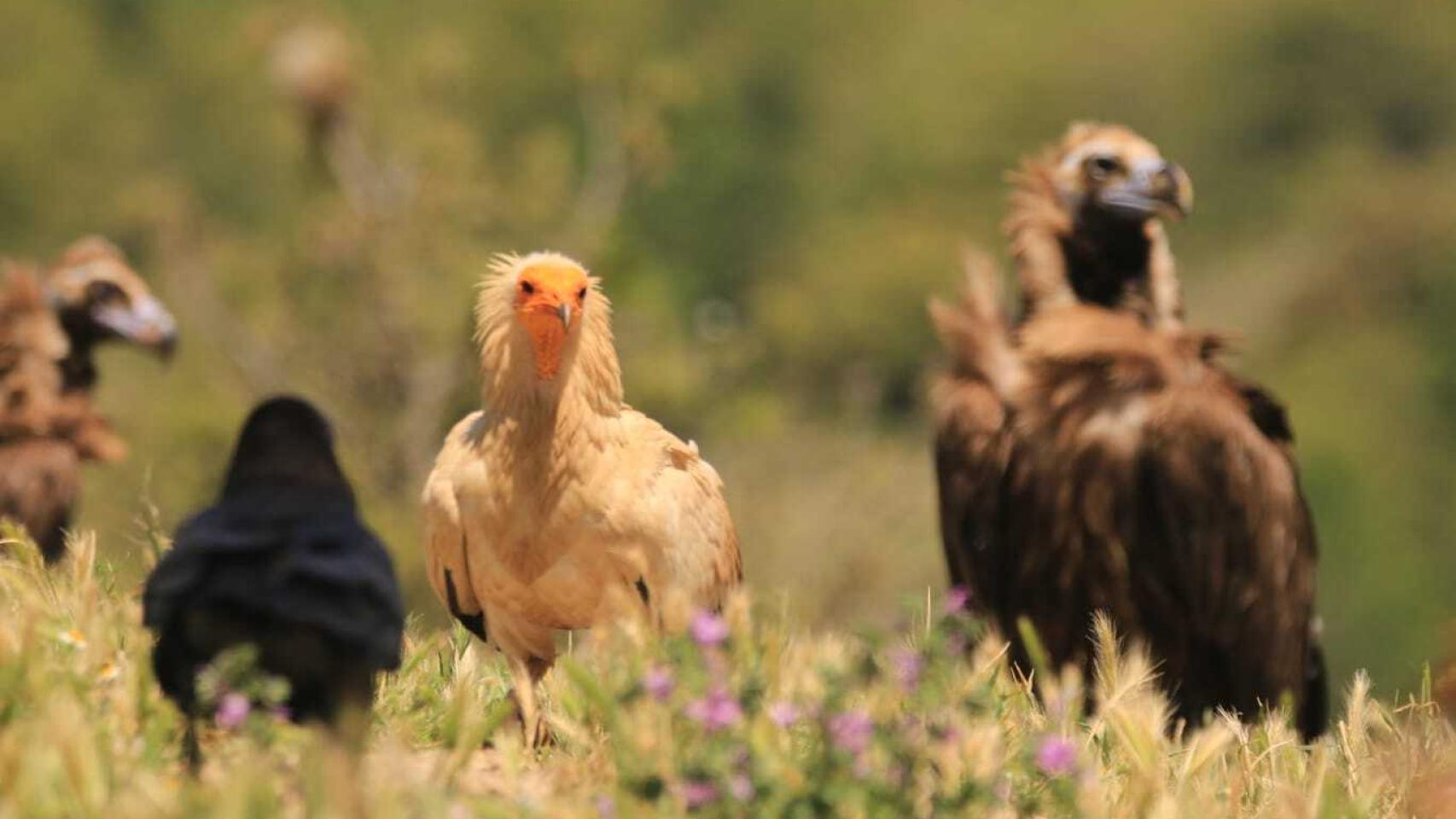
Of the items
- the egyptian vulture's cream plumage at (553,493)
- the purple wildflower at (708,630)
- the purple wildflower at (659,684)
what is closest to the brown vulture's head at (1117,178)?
the egyptian vulture's cream plumage at (553,493)

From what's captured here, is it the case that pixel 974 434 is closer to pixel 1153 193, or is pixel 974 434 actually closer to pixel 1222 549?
pixel 1222 549

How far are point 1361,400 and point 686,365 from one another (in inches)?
1470

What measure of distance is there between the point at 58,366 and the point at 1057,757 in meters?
6.97

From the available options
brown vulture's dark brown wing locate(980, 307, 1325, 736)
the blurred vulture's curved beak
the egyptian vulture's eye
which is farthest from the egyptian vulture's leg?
the blurred vulture's curved beak

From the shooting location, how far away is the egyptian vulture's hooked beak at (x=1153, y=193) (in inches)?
348

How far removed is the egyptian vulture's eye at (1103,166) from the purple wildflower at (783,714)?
4.27 m

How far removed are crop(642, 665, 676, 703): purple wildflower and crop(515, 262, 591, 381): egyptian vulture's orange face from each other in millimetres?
1080

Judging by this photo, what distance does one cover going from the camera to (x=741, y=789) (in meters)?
4.82

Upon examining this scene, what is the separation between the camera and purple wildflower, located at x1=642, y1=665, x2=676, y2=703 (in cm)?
490

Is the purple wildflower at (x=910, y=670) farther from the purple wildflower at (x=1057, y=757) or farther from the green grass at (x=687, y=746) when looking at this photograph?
the purple wildflower at (x=1057, y=757)

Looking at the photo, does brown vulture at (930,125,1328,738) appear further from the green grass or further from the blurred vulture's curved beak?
the blurred vulture's curved beak

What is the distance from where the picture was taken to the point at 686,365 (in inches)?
1237

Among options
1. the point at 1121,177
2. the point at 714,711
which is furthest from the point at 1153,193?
the point at 714,711

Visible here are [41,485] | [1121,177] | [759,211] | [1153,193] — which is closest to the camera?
[1153,193]
